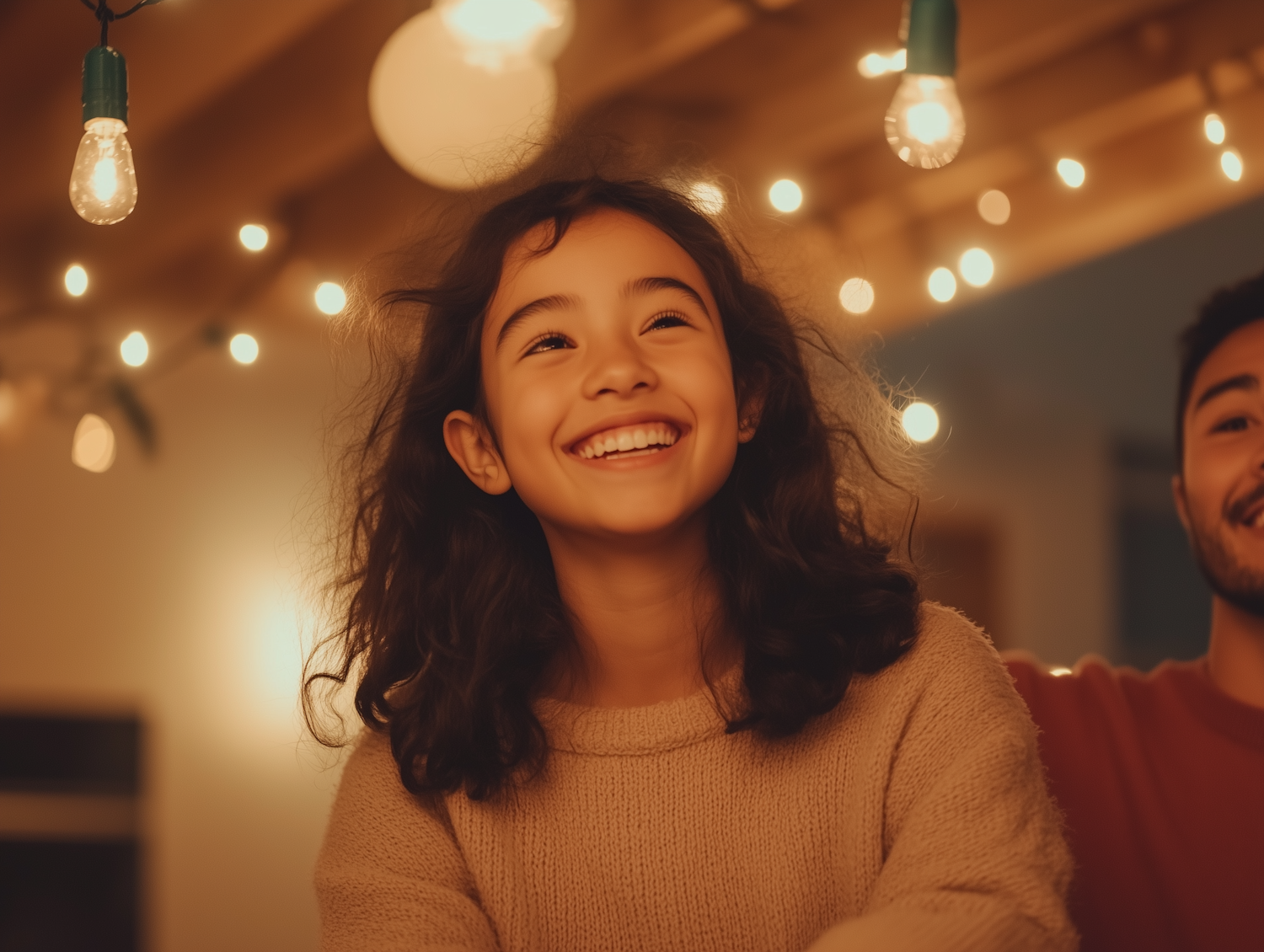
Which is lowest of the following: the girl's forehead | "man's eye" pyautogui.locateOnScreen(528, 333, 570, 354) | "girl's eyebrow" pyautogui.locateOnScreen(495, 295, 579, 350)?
"man's eye" pyautogui.locateOnScreen(528, 333, 570, 354)

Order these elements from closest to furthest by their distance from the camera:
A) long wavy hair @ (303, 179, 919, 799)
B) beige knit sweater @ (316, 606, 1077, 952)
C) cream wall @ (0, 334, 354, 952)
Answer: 1. beige knit sweater @ (316, 606, 1077, 952)
2. long wavy hair @ (303, 179, 919, 799)
3. cream wall @ (0, 334, 354, 952)

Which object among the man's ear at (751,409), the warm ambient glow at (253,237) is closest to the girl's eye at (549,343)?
the man's ear at (751,409)

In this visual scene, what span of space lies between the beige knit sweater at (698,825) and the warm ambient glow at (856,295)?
80cm

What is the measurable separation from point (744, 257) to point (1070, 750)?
0.67 m

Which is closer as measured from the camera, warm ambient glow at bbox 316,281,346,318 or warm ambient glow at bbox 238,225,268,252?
warm ambient glow at bbox 316,281,346,318

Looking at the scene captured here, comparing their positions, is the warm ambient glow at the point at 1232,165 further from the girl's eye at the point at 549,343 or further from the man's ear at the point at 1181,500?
the girl's eye at the point at 549,343

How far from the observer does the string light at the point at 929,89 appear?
51.1 inches

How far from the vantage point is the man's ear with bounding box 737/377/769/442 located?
140 centimetres

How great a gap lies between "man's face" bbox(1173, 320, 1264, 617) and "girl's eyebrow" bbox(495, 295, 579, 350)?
0.82 m

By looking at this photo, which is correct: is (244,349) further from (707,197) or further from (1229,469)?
(1229,469)

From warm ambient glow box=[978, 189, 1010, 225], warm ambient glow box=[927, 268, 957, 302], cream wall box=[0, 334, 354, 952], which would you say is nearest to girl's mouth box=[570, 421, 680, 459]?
warm ambient glow box=[927, 268, 957, 302]

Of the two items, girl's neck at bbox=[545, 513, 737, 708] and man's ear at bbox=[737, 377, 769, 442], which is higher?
man's ear at bbox=[737, 377, 769, 442]

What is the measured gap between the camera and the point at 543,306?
1274 millimetres

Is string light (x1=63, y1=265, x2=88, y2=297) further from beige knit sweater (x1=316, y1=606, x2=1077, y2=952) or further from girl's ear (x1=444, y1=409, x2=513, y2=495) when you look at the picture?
beige knit sweater (x1=316, y1=606, x2=1077, y2=952)
